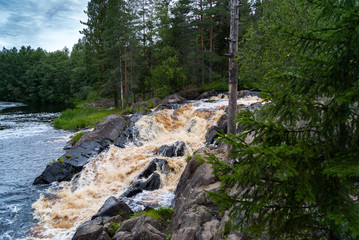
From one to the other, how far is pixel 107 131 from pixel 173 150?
7.44 m

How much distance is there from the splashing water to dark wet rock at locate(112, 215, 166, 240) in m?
2.73

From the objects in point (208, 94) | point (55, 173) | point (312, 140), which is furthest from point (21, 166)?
point (208, 94)

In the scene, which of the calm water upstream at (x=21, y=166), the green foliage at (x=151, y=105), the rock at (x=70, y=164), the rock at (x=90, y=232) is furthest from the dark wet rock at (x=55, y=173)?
the green foliage at (x=151, y=105)

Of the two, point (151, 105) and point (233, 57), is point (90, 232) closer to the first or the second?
point (233, 57)

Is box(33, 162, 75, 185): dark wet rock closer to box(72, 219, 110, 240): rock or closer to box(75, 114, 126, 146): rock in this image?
box(75, 114, 126, 146): rock

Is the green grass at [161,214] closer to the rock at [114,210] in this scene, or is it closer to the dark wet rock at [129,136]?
the rock at [114,210]

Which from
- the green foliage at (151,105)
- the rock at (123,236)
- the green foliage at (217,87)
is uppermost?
the green foliage at (217,87)

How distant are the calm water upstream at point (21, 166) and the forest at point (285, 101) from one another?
878cm

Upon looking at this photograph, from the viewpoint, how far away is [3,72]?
251 ft

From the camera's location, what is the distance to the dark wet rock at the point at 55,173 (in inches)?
543

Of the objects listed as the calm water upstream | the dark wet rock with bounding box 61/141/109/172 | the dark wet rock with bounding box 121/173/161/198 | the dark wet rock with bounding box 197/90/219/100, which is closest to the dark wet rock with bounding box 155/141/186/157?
the dark wet rock with bounding box 121/173/161/198

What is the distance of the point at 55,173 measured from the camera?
14258 mm

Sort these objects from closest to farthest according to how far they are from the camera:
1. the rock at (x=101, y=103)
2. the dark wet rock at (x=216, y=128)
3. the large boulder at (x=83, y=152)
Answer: the large boulder at (x=83, y=152), the dark wet rock at (x=216, y=128), the rock at (x=101, y=103)

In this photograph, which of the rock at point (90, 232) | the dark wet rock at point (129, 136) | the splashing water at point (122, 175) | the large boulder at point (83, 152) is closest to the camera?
the rock at point (90, 232)
